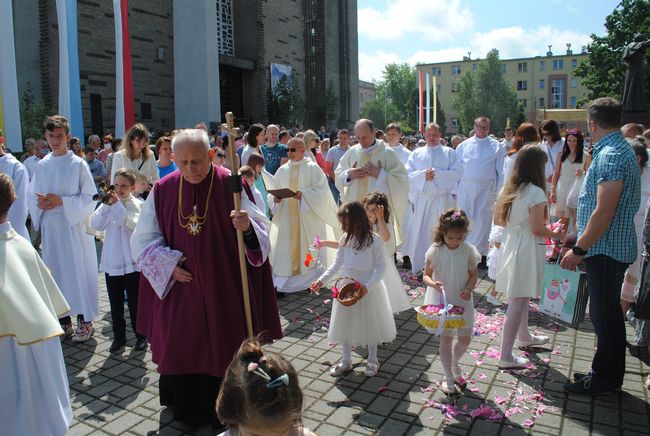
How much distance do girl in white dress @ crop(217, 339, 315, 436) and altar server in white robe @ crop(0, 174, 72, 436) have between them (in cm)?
150

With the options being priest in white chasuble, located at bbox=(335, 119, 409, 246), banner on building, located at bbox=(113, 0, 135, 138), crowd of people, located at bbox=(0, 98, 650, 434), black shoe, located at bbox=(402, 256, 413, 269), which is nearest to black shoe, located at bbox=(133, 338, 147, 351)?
crowd of people, located at bbox=(0, 98, 650, 434)

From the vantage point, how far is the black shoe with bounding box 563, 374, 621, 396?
394cm

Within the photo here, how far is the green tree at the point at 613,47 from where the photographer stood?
3403cm

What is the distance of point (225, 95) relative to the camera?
999 inches

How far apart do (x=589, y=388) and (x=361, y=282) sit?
192 centimetres

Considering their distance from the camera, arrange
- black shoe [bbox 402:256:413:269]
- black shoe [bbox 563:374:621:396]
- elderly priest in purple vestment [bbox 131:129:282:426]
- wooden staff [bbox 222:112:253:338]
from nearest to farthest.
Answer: wooden staff [bbox 222:112:253:338] → elderly priest in purple vestment [bbox 131:129:282:426] → black shoe [bbox 563:374:621:396] → black shoe [bbox 402:256:413:269]

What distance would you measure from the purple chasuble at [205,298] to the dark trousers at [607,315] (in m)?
2.51

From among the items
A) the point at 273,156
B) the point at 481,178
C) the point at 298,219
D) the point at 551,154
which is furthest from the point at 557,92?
the point at 298,219

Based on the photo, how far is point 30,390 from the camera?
3.04 m

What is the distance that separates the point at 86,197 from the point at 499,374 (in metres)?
4.42

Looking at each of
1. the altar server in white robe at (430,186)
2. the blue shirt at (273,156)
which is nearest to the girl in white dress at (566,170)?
the altar server in white robe at (430,186)

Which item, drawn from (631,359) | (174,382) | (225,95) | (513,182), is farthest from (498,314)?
(225,95)

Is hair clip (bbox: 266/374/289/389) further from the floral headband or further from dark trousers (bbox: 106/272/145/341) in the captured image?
dark trousers (bbox: 106/272/145/341)

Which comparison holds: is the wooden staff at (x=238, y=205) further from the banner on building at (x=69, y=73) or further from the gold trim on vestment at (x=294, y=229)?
the banner on building at (x=69, y=73)
